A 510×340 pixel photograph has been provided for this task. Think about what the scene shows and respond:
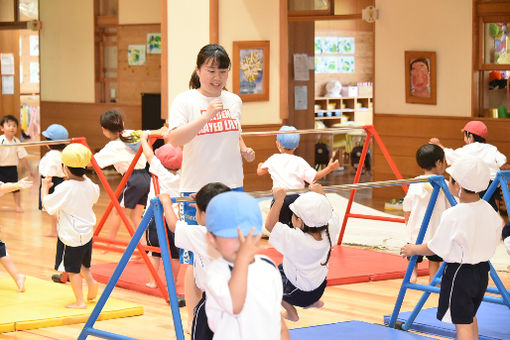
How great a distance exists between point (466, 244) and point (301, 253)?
0.89 m

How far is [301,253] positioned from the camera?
15.9 ft

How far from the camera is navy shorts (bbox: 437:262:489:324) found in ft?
14.9

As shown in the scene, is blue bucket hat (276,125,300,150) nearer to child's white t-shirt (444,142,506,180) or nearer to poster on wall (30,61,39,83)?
child's white t-shirt (444,142,506,180)

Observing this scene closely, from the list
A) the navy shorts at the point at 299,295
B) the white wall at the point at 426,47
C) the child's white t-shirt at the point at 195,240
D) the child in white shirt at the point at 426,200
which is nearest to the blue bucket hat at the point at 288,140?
the child in white shirt at the point at 426,200

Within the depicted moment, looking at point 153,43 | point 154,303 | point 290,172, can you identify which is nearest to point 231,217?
point 154,303

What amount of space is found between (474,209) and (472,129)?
154 inches

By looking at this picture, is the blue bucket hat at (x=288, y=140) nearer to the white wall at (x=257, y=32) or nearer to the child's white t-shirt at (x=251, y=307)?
the white wall at (x=257, y=32)

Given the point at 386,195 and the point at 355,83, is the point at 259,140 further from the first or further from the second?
the point at 355,83

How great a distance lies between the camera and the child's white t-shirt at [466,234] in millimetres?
4473

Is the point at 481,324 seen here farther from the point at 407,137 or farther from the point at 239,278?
the point at 407,137

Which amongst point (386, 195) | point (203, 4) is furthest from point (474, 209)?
point (386, 195)

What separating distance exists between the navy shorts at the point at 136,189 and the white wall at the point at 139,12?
6380mm

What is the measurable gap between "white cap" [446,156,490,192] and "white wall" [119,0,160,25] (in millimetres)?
9788

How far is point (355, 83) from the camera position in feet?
53.0
